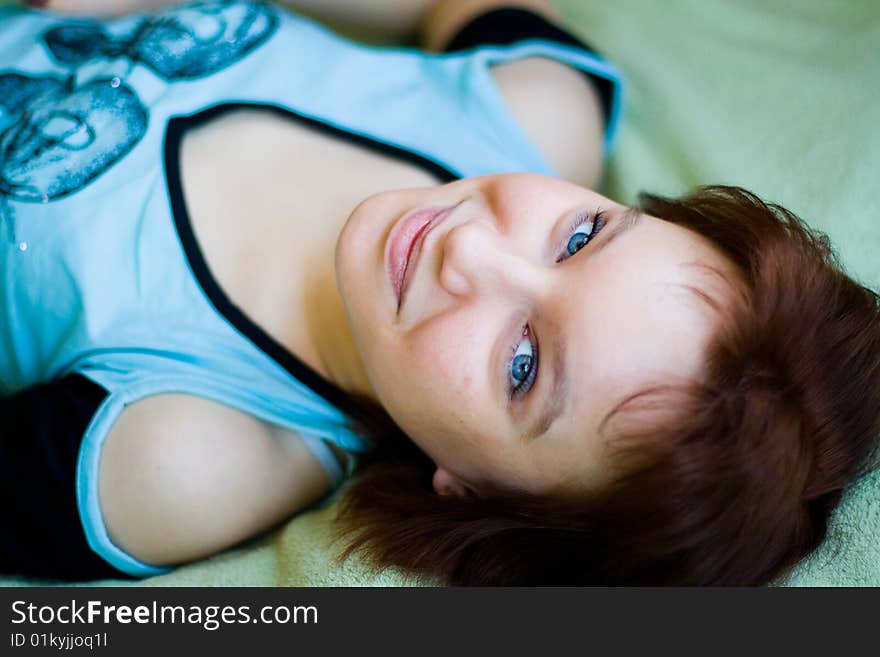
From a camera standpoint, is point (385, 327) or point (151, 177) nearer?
point (385, 327)

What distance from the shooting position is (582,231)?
0.80 meters

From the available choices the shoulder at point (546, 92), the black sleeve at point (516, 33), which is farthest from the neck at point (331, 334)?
the black sleeve at point (516, 33)

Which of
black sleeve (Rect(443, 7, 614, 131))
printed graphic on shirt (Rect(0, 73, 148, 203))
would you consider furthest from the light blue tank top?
black sleeve (Rect(443, 7, 614, 131))

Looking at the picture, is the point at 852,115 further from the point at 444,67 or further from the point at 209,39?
the point at 209,39

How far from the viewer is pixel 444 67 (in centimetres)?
114

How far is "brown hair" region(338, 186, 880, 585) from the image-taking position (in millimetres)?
695

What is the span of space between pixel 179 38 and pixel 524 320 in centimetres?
56

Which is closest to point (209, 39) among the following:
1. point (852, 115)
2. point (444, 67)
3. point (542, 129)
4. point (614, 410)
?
point (444, 67)

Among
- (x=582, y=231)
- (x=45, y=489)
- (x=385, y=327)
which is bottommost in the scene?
(x=45, y=489)

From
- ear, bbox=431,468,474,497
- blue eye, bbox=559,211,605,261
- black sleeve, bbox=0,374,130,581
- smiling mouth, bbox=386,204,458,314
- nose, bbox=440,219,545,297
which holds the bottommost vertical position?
black sleeve, bbox=0,374,130,581

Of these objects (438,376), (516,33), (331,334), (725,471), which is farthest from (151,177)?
(725,471)

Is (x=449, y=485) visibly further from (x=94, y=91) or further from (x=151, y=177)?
(x=94, y=91)

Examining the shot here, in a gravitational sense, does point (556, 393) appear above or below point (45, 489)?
above

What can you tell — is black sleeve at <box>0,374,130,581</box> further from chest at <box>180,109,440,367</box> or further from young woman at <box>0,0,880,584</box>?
chest at <box>180,109,440,367</box>
